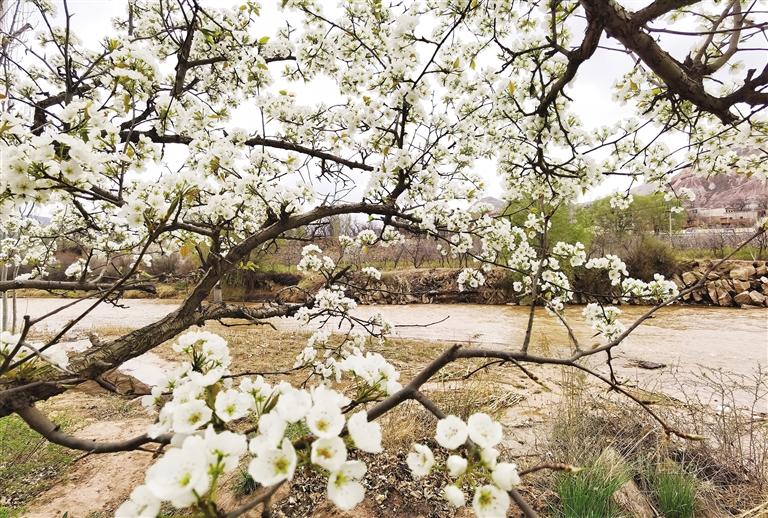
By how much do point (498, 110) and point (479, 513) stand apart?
135 inches

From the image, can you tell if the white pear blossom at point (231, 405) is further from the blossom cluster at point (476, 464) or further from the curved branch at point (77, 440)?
the blossom cluster at point (476, 464)

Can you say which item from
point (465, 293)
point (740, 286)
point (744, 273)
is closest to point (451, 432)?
point (465, 293)

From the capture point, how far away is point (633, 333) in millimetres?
9539

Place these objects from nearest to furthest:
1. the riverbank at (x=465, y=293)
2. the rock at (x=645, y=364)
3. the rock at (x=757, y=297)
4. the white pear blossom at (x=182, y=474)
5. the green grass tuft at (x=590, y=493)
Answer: the white pear blossom at (x=182, y=474)
the green grass tuft at (x=590, y=493)
the rock at (x=645, y=364)
the rock at (x=757, y=297)
the riverbank at (x=465, y=293)

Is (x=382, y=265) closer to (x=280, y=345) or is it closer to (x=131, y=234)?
(x=280, y=345)

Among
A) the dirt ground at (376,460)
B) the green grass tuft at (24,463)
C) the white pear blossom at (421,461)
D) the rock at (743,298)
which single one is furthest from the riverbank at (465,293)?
the white pear blossom at (421,461)

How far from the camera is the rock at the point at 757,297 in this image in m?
13.4

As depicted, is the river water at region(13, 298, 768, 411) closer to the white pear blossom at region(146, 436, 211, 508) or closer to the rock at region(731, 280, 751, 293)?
the rock at region(731, 280, 751, 293)

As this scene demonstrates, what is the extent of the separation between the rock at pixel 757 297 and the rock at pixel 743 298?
0.09 metres

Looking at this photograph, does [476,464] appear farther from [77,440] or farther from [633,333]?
[633,333]

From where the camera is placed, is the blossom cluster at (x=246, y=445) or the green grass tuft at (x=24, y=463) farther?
the green grass tuft at (x=24, y=463)

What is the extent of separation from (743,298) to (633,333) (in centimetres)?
767

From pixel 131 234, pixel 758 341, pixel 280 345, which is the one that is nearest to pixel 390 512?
pixel 131 234

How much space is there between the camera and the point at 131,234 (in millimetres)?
3934
